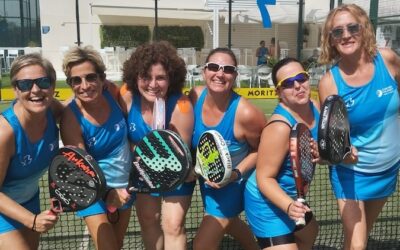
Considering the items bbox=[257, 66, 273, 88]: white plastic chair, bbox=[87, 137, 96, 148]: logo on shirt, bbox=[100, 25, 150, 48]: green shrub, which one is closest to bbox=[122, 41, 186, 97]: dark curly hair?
bbox=[87, 137, 96, 148]: logo on shirt

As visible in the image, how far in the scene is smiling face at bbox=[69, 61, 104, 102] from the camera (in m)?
3.23

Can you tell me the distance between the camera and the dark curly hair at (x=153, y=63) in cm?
339

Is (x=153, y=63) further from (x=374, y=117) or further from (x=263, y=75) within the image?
(x=263, y=75)

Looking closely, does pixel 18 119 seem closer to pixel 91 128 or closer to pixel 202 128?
pixel 91 128

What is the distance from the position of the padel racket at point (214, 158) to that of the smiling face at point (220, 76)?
41 centimetres

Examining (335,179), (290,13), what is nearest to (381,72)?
(335,179)

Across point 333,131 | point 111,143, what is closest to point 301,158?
point 333,131

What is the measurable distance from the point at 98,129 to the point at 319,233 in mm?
2821

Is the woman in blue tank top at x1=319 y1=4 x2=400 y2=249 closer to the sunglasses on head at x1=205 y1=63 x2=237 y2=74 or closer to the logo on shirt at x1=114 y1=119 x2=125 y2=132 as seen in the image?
the sunglasses on head at x1=205 y1=63 x2=237 y2=74

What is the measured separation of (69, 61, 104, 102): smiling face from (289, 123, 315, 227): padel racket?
1405mm

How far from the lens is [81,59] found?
A: 3.25m

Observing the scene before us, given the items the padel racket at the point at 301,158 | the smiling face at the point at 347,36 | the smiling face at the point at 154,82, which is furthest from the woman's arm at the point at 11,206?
the smiling face at the point at 347,36

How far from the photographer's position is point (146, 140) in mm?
3064

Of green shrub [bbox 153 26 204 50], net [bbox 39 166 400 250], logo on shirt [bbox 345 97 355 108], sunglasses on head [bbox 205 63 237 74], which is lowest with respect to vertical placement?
net [bbox 39 166 400 250]
